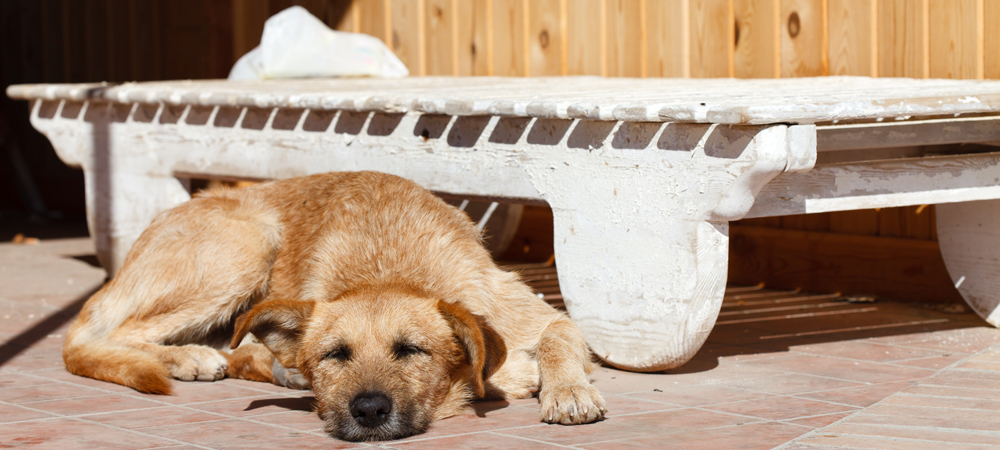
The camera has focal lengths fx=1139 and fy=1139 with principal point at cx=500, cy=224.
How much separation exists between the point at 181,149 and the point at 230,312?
189 centimetres

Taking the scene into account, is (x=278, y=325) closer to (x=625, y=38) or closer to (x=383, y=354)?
(x=383, y=354)

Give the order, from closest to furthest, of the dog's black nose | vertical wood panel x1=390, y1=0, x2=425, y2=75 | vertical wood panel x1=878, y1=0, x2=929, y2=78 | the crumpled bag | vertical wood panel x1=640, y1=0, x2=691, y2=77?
the dog's black nose
vertical wood panel x1=878, y1=0, x2=929, y2=78
vertical wood panel x1=640, y1=0, x2=691, y2=77
the crumpled bag
vertical wood panel x1=390, y1=0, x2=425, y2=75

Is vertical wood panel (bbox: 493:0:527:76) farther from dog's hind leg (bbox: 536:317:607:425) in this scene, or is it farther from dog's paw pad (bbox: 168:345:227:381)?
dog's paw pad (bbox: 168:345:227:381)

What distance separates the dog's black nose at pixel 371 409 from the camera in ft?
10.3

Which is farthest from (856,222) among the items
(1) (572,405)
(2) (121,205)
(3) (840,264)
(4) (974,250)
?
(2) (121,205)

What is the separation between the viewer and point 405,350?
3.30 meters

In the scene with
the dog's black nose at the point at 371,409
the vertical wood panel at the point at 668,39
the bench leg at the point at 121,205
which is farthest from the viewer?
the bench leg at the point at 121,205

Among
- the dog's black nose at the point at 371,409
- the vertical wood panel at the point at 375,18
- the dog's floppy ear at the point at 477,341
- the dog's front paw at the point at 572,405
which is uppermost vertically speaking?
the vertical wood panel at the point at 375,18

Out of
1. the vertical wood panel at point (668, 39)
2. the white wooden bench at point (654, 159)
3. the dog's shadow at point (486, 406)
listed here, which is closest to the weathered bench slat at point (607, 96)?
the white wooden bench at point (654, 159)

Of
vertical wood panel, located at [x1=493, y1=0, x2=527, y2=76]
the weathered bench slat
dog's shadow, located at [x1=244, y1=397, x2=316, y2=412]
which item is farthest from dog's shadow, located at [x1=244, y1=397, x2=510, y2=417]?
vertical wood panel, located at [x1=493, y1=0, x2=527, y2=76]

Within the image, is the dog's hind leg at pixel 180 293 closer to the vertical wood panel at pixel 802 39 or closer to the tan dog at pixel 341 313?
the tan dog at pixel 341 313

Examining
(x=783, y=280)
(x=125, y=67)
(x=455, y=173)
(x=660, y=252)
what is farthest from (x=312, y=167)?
(x=125, y=67)

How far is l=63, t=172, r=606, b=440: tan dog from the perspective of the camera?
3291 millimetres

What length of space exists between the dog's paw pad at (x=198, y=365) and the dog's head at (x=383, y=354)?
0.68 m
